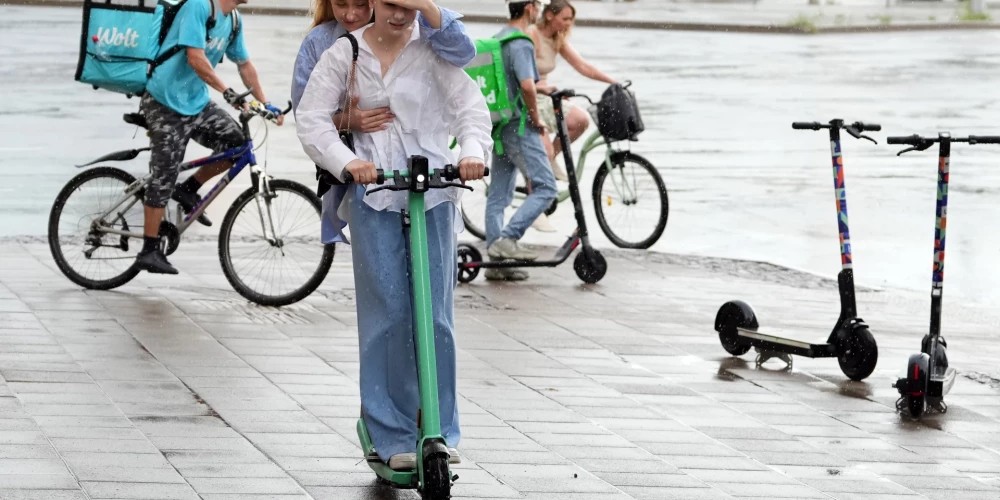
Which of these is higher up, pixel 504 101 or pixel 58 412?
pixel 504 101

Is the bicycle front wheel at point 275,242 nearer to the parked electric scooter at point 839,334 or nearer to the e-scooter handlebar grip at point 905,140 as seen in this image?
the parked electric scooter at point 839,334

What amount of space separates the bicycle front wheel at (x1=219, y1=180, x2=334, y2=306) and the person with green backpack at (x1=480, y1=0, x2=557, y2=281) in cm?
146

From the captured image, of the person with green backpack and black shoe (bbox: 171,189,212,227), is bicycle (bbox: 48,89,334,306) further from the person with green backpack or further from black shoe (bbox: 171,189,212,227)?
the person with green backpack

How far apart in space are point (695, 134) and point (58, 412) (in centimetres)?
1188

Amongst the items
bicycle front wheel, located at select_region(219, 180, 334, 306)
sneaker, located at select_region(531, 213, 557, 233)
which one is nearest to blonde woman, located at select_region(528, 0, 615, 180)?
sneaker, located at select_region(531, 213, 557, 233)

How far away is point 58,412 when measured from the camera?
5.96 meters

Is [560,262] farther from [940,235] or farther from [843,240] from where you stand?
[940,235]

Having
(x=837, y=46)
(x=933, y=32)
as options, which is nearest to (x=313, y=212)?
(x=837, y=46)

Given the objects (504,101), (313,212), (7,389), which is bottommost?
(7,389)

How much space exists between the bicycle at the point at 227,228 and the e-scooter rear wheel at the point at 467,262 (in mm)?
930

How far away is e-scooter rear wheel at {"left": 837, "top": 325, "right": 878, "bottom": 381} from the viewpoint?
23.5 ft

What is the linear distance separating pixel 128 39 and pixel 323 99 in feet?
12.1

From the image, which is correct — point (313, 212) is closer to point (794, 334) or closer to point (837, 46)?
point (794, 334)

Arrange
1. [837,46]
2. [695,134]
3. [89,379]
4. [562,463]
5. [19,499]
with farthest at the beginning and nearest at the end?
[837,46]
[695,134]
[89,379]
[562,463]
[19,499]
